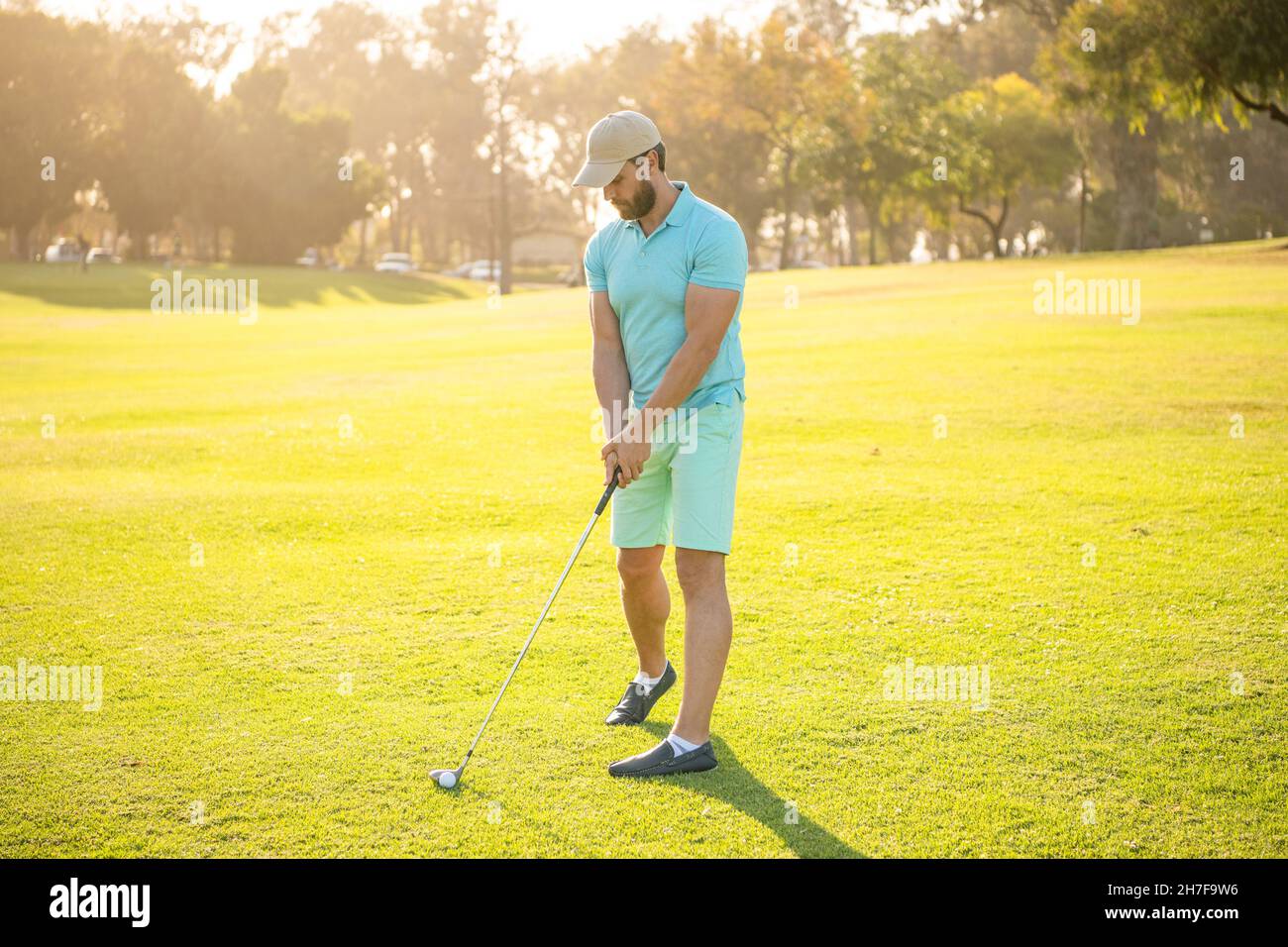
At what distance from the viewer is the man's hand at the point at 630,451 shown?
17.5 ft

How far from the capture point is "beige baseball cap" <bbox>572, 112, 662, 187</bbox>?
5137 mm

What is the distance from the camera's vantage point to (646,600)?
19.1 feet

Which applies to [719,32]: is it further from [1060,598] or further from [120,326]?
[1060,598]

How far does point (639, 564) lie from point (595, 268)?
1320mm

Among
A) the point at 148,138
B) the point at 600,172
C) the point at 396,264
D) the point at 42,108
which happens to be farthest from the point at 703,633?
the point at 396,264

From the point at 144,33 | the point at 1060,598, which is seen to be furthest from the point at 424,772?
the point at 144,33

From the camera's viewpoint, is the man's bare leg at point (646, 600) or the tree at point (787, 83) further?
the tree at point (787, 83)

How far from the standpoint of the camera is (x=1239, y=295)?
79.1 ft

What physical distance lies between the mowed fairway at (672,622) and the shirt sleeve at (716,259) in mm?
1979

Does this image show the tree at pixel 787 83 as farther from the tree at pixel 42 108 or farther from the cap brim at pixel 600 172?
the cap brim at pixel 600 172

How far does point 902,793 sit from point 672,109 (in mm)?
67468
